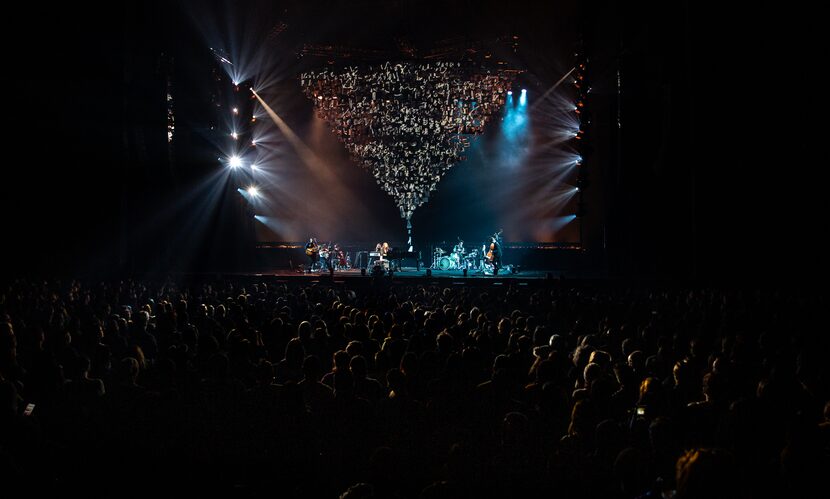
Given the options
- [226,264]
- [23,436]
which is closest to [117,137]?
[226,264]

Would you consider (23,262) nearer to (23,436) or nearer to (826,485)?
(23,436)

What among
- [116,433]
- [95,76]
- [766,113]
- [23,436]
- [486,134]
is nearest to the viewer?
[23,436]

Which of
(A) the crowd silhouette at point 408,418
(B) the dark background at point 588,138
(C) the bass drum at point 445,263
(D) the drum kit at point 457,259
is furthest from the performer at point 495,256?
(A) the crowd silhouette at point 408,418

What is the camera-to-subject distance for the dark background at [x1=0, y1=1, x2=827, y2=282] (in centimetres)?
1597

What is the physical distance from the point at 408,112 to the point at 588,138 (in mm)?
8766

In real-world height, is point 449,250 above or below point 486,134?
below

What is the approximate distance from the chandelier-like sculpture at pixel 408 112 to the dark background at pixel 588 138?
174 centimetres

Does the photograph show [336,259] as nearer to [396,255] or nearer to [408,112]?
[396,255]

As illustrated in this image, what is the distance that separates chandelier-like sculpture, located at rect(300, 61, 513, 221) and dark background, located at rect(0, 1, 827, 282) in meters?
1.74

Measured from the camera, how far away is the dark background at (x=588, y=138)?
15969 millimetres

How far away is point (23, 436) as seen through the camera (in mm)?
3297

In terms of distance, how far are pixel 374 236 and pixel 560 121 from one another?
10.2 metres

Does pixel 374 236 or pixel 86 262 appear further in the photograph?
pixel 374 236

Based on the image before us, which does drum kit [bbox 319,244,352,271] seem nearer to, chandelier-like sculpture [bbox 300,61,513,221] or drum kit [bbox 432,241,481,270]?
chandelier-like sculpture [bbox 300,61,513,221]
